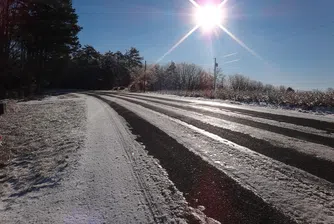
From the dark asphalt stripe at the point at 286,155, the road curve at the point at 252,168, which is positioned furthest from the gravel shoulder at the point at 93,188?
the dark asphalt stripe at the point at 286,155

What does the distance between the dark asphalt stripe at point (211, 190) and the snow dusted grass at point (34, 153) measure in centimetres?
182

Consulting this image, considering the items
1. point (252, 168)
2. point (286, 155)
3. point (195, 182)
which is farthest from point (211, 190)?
point (286, 155)

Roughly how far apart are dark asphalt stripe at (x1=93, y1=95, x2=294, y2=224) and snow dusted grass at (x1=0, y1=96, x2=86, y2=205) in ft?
5.98

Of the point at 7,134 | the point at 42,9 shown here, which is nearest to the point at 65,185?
the point at 7,134

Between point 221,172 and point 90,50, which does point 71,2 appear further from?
point 90,50

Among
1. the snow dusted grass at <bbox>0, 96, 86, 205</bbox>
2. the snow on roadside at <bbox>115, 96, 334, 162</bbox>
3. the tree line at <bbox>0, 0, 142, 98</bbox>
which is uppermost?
the tree line at <bbox>0, 0, 142, 98</bbox>

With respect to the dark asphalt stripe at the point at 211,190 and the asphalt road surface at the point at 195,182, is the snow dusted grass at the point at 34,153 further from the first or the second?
the dark asphalt stripe at the point at 211,190

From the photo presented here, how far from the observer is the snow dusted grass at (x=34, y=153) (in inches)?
162

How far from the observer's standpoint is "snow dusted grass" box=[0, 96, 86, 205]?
411 centimetres

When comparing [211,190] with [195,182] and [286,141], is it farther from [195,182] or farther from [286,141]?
[286,141]

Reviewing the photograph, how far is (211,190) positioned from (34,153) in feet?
13.3

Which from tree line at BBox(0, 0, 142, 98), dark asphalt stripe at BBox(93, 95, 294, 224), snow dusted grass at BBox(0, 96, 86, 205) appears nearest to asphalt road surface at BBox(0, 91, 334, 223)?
dark asphalt stripe at BBox(93, 95, 294, 224)

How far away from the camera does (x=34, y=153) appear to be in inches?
229

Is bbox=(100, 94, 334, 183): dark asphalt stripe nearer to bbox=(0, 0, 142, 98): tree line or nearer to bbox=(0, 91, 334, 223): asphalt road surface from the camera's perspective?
bbox=(0, 91, 334, 223): asphalt road surface
